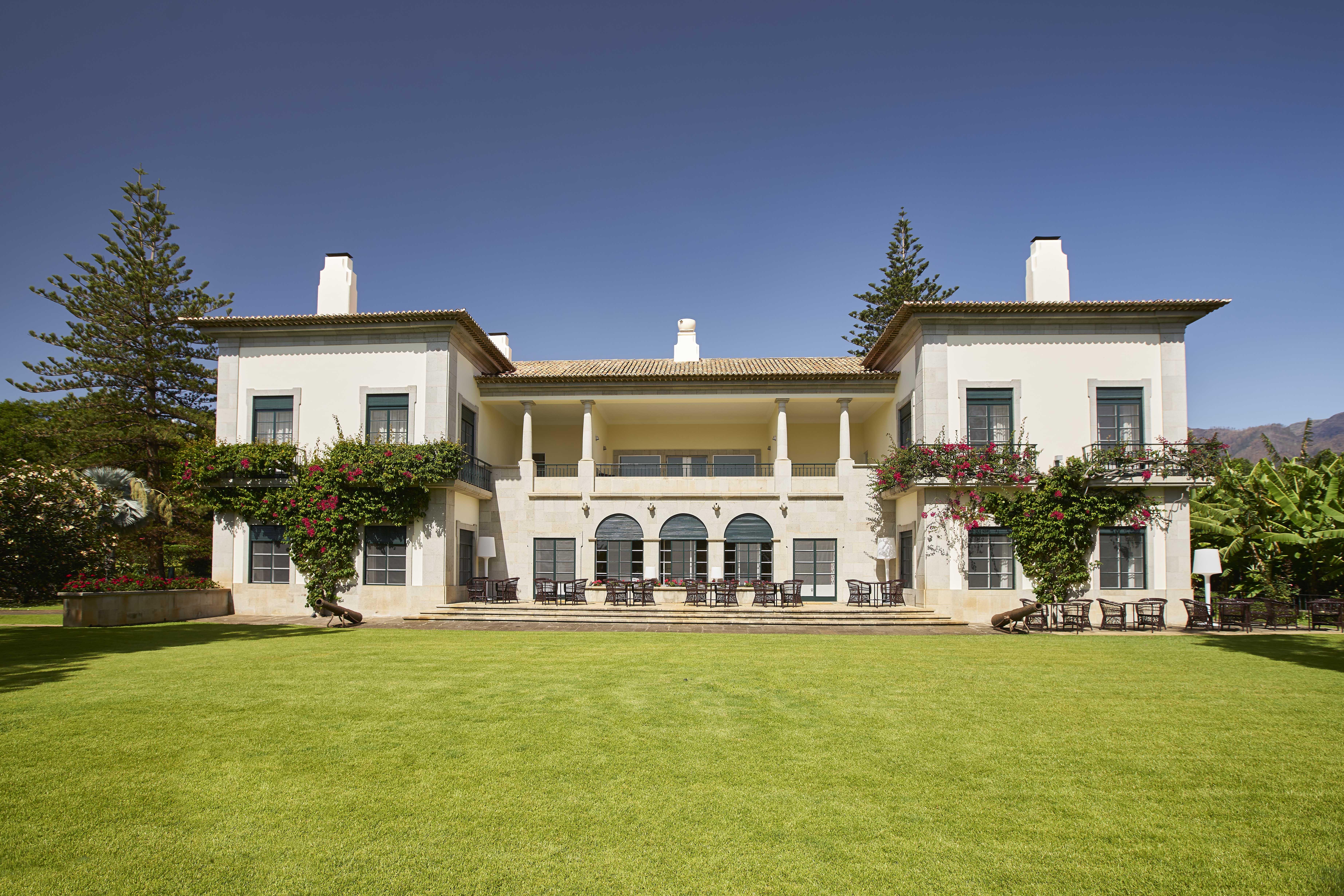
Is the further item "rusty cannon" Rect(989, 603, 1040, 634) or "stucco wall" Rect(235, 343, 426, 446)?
"stucco wall" Rect(235, 343, 426, 446)

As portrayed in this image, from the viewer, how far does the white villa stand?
60.0 ft

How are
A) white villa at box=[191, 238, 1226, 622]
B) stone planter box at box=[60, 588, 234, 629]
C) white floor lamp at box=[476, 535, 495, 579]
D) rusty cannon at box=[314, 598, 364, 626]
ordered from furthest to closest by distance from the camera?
white floor lamp at box=[476, 535, 495, 579]
white villa at box=[191, 238, 1226, 622]
rusty cannon at box=[314, 598, 364, 626]
stone planter box at box=[60, 588, 234, 629]

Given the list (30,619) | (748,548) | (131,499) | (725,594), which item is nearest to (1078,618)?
(725,594)

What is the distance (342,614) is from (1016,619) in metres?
14.9

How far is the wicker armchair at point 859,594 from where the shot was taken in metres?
18.9

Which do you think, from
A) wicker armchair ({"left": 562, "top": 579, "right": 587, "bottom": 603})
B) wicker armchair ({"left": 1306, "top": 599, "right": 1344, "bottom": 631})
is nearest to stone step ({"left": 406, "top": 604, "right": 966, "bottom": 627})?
wicker armchair ({"left": 562, "top": 579, "right": 587, "bottom": 603})

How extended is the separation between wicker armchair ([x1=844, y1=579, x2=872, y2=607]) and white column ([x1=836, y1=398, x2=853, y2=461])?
11.6 feet

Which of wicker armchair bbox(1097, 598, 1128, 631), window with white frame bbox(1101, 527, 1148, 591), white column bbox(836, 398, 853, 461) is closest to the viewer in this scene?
wicker armchair bbox(1097, 598, 1128, 631)

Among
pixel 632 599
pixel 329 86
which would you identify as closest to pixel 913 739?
pixel 632 599

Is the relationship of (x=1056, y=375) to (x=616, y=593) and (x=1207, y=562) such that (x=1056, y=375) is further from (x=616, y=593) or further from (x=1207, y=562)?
(x=616, y=593)

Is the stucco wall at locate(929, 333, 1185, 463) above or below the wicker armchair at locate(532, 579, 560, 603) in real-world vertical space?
above

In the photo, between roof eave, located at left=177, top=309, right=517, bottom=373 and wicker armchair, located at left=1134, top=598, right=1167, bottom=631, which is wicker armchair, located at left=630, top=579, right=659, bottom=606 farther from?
wicker armchair, located at left=1134, top=598, right=1167, bottom=631

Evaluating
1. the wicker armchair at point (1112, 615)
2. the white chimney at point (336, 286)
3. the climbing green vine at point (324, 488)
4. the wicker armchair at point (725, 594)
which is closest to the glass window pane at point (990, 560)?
the wicker armchair at point (1112, 615)

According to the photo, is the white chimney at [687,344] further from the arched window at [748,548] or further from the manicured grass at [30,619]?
the manicured grass at [30,619]
